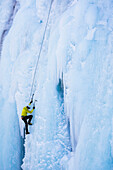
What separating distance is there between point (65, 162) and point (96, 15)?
2639 millimetres

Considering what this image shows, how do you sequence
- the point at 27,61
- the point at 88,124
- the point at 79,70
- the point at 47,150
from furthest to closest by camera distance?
the point at 27,61
the point at 47,150
the point at 79,70
the point at 88,124

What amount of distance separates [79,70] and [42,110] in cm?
106

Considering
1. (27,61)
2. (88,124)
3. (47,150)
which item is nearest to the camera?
(88,124)

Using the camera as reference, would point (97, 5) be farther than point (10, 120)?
No

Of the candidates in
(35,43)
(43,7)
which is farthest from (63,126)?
(43,7)

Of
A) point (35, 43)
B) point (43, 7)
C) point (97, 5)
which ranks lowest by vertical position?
point (35, 43)

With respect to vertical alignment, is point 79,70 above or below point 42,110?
above

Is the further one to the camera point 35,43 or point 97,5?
point 35,43

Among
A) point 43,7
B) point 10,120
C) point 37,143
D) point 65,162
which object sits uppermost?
point 43,7

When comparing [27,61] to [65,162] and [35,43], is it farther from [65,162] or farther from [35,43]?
[65,162]

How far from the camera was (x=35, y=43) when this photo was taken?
13.2 feet

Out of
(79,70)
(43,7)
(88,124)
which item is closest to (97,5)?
(79,70)

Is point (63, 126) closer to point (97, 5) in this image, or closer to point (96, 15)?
point (96, 15)

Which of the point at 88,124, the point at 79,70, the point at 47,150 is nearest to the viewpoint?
the point at 88,124
